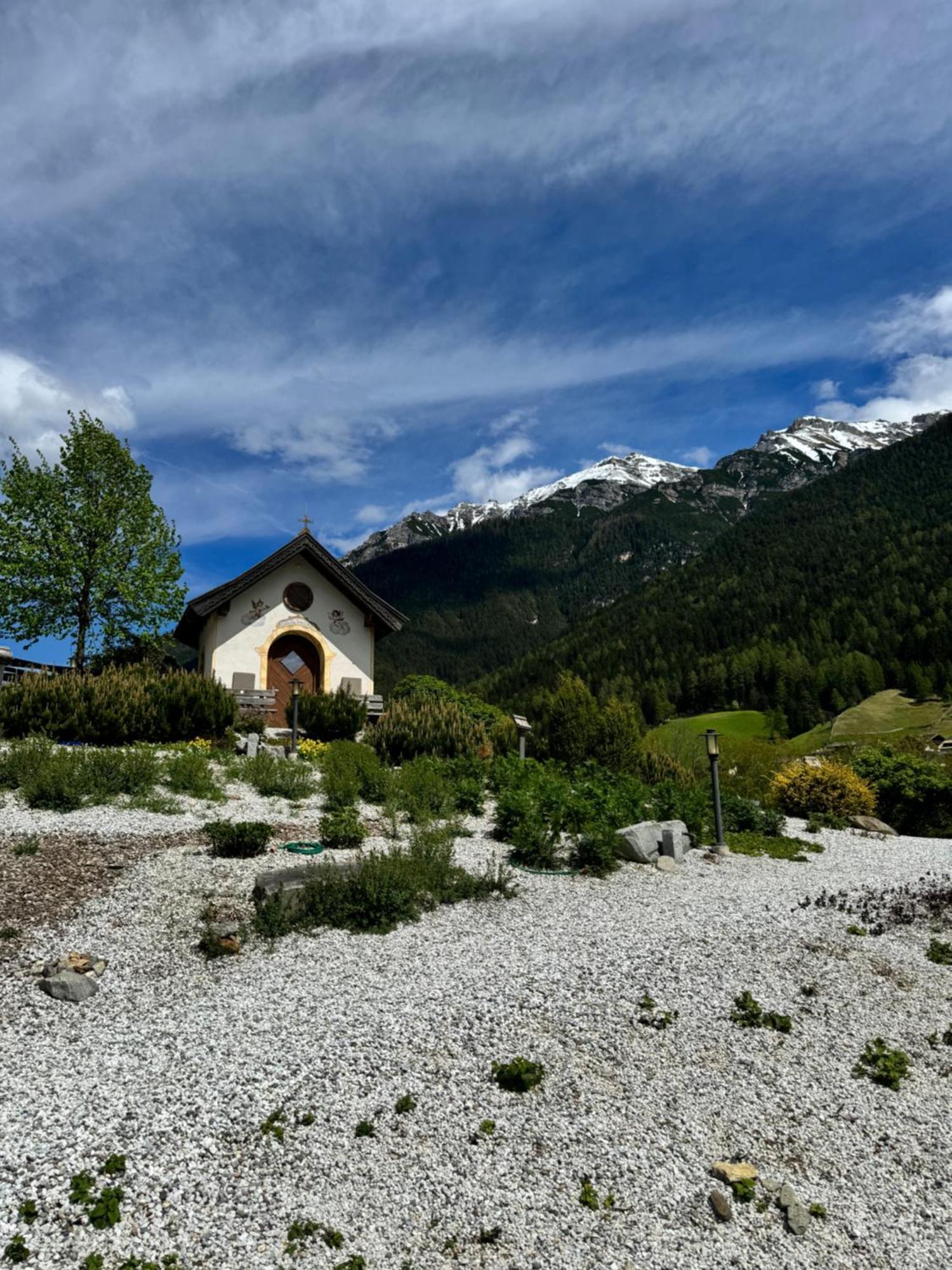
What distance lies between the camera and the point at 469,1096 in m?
5.22

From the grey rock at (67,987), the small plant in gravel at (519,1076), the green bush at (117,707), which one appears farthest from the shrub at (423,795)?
the small plant in gravel at (519,1076)

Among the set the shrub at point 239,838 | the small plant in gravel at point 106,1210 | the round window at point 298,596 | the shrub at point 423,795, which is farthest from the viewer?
the round window at point 298,596

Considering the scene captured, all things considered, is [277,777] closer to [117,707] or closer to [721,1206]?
[117,707]

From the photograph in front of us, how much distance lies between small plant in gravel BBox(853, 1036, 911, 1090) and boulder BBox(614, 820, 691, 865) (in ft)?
18.8

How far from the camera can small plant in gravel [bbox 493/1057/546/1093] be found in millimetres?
5340

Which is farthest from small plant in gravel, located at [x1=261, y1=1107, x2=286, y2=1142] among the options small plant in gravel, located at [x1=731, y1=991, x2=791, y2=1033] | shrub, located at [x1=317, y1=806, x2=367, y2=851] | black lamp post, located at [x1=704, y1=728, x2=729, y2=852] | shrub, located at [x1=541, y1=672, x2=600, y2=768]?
shrub, located at [x1=541, y1=672, x2=600, y2=768]

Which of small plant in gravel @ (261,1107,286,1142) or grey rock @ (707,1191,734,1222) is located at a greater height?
small plant in gravel @ (261,1107,286,1142)

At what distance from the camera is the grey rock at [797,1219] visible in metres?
4.23

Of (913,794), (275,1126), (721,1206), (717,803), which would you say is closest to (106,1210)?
(275,1126)

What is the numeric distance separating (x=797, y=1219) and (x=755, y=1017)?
232 centimetres

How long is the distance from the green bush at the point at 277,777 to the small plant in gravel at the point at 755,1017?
958 centimetres

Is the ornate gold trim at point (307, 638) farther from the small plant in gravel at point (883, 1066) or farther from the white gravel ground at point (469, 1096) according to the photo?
the small plant in gravel at point (883, 1066)

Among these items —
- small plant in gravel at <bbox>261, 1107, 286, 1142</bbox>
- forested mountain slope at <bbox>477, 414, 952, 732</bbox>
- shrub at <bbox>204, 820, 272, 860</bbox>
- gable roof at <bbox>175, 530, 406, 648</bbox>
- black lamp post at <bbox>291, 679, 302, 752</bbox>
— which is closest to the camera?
small plant in gravel at <bbox>261, 1107, 286, 1142</bbox>

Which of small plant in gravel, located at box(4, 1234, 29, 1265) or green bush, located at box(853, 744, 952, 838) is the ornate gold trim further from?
small plant in gravel, located at box(4, 1234, 29, 1265)
